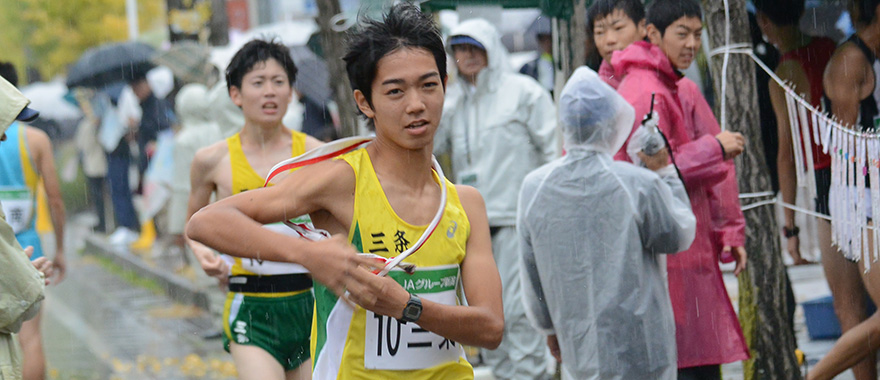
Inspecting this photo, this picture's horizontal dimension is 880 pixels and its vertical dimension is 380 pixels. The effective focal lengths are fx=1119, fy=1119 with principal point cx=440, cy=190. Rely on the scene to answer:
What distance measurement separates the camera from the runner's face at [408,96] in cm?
342

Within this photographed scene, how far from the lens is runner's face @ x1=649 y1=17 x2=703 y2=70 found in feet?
18.5

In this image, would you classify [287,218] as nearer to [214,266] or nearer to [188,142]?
[214,266]

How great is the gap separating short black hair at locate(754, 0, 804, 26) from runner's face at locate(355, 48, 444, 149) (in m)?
4.38

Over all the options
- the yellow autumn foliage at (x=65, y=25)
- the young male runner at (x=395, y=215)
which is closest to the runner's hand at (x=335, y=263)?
the young male runner at (x=395, y=215)

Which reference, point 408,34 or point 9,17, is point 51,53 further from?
point 408,34

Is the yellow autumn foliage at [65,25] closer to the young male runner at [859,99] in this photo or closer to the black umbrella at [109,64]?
the black umbrella at [109,64]

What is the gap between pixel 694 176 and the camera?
17.1ft

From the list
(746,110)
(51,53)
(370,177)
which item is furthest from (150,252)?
(51,53)

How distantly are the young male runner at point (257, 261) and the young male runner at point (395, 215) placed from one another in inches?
76.7

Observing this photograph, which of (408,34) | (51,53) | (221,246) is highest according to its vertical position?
(51,53)

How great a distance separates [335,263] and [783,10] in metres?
5.11

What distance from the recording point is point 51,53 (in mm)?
44812

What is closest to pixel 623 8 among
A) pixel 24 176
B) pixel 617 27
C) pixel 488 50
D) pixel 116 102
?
pixel 617 27

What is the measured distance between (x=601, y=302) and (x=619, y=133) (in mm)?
751
